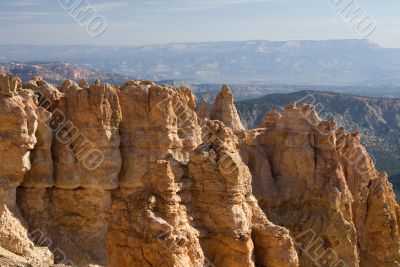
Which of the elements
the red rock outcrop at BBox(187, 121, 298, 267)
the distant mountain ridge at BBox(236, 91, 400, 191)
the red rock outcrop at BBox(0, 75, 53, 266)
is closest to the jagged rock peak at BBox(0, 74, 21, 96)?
the red rock outcrop at BBox(0, 75, 53, 266)

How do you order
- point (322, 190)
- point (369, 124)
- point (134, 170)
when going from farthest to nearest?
point (369, 124) → point (134, 170) → point (322, 190)

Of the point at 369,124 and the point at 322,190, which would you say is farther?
the point at 369,124

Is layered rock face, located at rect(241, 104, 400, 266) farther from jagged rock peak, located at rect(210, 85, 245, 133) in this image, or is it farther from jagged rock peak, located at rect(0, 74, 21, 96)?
jagged rock peak, located at rect(0, 74, 21, 96)

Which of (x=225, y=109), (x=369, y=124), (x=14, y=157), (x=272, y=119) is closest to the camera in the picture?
(x=14, y=157)

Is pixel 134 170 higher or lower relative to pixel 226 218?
higher

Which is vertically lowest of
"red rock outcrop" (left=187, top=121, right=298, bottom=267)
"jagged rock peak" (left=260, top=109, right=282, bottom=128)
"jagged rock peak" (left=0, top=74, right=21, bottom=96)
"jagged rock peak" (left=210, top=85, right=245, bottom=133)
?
"red rock outcrop" (left=187, top=121, right=298, bottom=267)

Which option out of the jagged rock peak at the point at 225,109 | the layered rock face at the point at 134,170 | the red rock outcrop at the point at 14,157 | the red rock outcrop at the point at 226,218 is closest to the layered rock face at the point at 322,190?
the layered rock face at the point at 134,170

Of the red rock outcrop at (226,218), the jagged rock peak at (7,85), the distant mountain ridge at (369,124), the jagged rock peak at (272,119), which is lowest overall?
the red rock outcrop at (226,218)

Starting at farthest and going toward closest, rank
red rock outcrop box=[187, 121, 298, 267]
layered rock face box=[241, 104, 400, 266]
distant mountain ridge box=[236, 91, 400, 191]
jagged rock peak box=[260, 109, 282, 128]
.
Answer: distant mountain ridge box=[236, 91, 400, 191] → jagged rock peak box=[260, 109, 282, 128] → layered rock face box=[241, 104, 400, 266] → red rock outcrop box=[187, 121, 298, 267]

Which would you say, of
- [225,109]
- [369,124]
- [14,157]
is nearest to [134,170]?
[14,157]

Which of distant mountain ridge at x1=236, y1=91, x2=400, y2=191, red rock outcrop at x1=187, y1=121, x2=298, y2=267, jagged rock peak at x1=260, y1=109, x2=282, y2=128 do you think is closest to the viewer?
red rock outcrop at x1=187, y1=121, x2=298, y2=267

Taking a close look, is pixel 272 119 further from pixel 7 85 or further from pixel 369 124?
pixel 369 124

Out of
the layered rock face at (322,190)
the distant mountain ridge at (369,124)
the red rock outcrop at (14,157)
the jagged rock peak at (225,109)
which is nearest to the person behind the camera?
the red rock outcrop at (14,157)

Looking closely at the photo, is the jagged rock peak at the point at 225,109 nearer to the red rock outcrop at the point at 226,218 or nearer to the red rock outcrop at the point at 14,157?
the red rock outcrop at the point at 14,157
